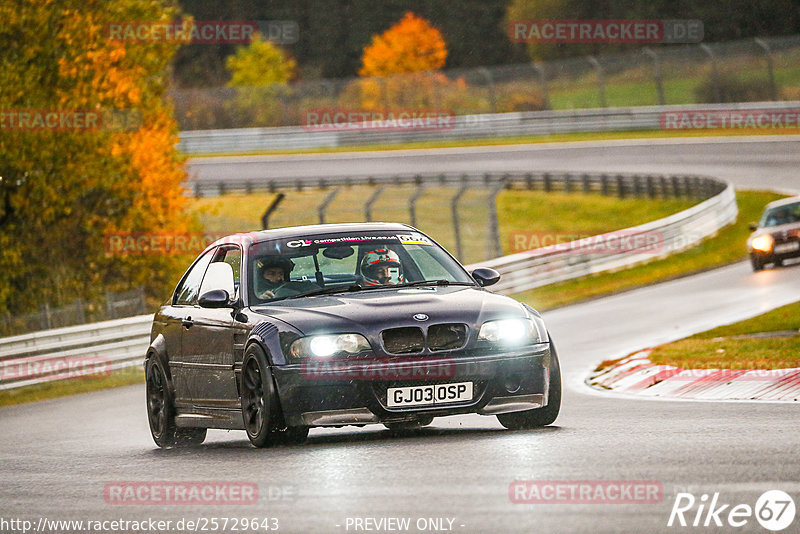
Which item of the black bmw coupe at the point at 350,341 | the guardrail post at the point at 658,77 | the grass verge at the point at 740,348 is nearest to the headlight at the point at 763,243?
the grass verge at the point at 740,348

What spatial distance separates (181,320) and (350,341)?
240 cm

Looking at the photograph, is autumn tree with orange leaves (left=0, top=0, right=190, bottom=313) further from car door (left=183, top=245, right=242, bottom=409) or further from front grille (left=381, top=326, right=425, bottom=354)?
front grille (left=381, top=326, right=425, bottom=354)

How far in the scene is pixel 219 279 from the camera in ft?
36.3

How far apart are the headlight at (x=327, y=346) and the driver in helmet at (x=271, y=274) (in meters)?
1.03

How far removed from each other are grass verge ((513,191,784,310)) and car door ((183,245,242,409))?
1620cm

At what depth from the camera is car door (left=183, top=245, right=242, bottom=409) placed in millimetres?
10375

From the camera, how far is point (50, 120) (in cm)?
2825

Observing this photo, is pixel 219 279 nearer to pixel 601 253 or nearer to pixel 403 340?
pixel 403 340

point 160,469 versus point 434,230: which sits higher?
point 160,469

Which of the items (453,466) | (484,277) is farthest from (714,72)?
(453,466)

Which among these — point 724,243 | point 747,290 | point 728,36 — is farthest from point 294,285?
point 728,36

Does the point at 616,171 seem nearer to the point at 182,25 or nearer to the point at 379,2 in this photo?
the point at 182,25

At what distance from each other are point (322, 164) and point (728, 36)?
37117 millimetres

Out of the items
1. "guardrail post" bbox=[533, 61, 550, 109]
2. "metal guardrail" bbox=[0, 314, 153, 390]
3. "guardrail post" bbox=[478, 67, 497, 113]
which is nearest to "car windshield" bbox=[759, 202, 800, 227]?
"metal guardrail" bbox=[0, 314, 153, 390]
